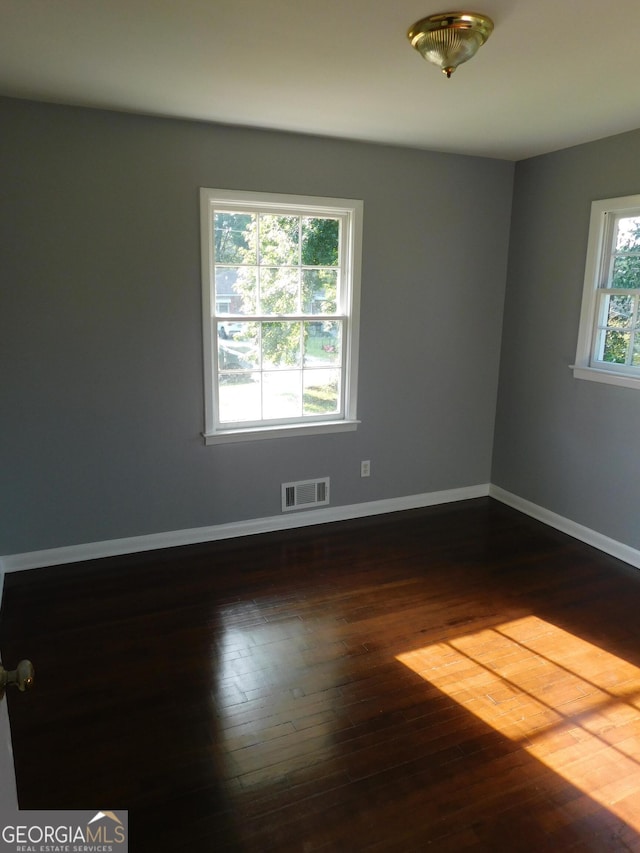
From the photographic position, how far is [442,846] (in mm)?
Result: 1729

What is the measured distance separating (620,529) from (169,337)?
301cm

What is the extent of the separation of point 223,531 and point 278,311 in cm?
147

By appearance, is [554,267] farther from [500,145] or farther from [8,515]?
[8,515]

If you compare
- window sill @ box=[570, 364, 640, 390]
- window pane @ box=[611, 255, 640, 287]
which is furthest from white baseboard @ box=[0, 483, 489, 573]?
window pane @ box=[611, 255, 640, 287]

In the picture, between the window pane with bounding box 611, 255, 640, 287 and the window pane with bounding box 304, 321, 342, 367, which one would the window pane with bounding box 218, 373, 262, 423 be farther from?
the window pane with bounding box 611, 255, 640, 287

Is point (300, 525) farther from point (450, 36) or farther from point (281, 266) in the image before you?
point (450, 36)

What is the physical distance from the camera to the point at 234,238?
3508 millimetres

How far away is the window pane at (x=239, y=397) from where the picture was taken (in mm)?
3666

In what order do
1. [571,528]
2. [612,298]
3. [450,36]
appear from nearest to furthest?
[450,36]
[612,298]
[571,528]

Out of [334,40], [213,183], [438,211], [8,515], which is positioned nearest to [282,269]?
[213,183]

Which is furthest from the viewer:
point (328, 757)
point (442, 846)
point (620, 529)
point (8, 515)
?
point (620, 529)

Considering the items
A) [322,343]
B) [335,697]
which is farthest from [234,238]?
[335,697]

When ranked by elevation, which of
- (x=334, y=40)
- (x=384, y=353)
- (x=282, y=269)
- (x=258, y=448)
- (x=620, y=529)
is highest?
(x=334, y=40)

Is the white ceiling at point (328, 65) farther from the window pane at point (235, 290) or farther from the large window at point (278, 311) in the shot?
the window pane at point (235, 290)
